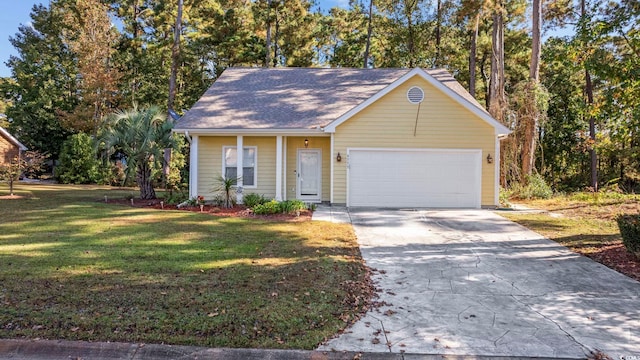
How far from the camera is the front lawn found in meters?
7.02

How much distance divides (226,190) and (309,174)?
131 inches

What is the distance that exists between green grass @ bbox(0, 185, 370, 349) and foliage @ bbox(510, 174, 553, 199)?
10396 mm

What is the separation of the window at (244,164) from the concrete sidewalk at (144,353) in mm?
10642

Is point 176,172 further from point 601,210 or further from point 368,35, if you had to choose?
point 601,210

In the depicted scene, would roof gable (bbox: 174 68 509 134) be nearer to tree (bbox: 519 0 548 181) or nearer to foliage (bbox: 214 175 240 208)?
foliage (bbox: 214 175 240 208)

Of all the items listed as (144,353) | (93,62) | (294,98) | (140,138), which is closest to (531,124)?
(294,98)

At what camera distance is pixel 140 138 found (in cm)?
1259

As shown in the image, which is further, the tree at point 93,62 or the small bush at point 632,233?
the tree at point 93,62

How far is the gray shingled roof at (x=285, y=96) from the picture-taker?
13.8 meters

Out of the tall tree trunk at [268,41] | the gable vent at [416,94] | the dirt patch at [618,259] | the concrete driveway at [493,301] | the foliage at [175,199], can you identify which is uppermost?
the tall tree trunk at [268,41]

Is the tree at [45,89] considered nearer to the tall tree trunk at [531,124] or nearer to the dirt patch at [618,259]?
the tall tree trunk at [531,124]

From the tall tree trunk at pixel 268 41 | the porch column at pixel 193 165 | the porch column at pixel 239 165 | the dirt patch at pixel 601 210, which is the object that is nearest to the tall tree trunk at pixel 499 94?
the dirt patch at pixel 601 210

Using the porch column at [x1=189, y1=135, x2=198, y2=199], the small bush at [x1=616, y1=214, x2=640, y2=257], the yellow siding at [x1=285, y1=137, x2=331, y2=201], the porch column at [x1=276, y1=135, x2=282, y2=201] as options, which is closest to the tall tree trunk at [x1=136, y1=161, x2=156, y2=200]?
the porch column at [x1=189, y1=135, x2=198, y2=199]

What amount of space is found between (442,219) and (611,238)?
3.90 meters
